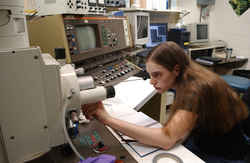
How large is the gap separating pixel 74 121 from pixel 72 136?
22cm

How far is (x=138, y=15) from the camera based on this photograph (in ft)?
6.78

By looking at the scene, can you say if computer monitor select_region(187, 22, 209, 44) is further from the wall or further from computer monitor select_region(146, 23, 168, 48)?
computer monitor select_region(146, 23, 168, 48)

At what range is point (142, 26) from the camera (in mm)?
2207

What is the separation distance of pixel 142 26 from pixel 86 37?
100 cm

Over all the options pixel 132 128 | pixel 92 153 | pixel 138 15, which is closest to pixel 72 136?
pixel 92 153

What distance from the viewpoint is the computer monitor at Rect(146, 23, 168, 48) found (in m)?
2.63

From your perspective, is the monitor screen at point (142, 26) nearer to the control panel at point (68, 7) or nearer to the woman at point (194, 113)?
the control panel at point (68, 7)

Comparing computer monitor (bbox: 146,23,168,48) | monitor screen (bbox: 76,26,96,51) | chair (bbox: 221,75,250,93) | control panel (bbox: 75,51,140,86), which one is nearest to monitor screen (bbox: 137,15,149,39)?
computer monitor (bbox: 146,23,168,48)

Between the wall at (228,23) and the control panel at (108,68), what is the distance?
243 centimetres

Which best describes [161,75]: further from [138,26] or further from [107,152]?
[138,26]

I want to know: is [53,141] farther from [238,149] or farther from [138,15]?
[138,15]

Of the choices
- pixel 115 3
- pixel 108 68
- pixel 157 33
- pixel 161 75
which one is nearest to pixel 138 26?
pixel 115 3

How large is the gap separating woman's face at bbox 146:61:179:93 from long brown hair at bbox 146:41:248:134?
0.02 metres

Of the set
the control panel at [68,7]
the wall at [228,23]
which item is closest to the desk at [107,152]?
the control panel at [68,7]
